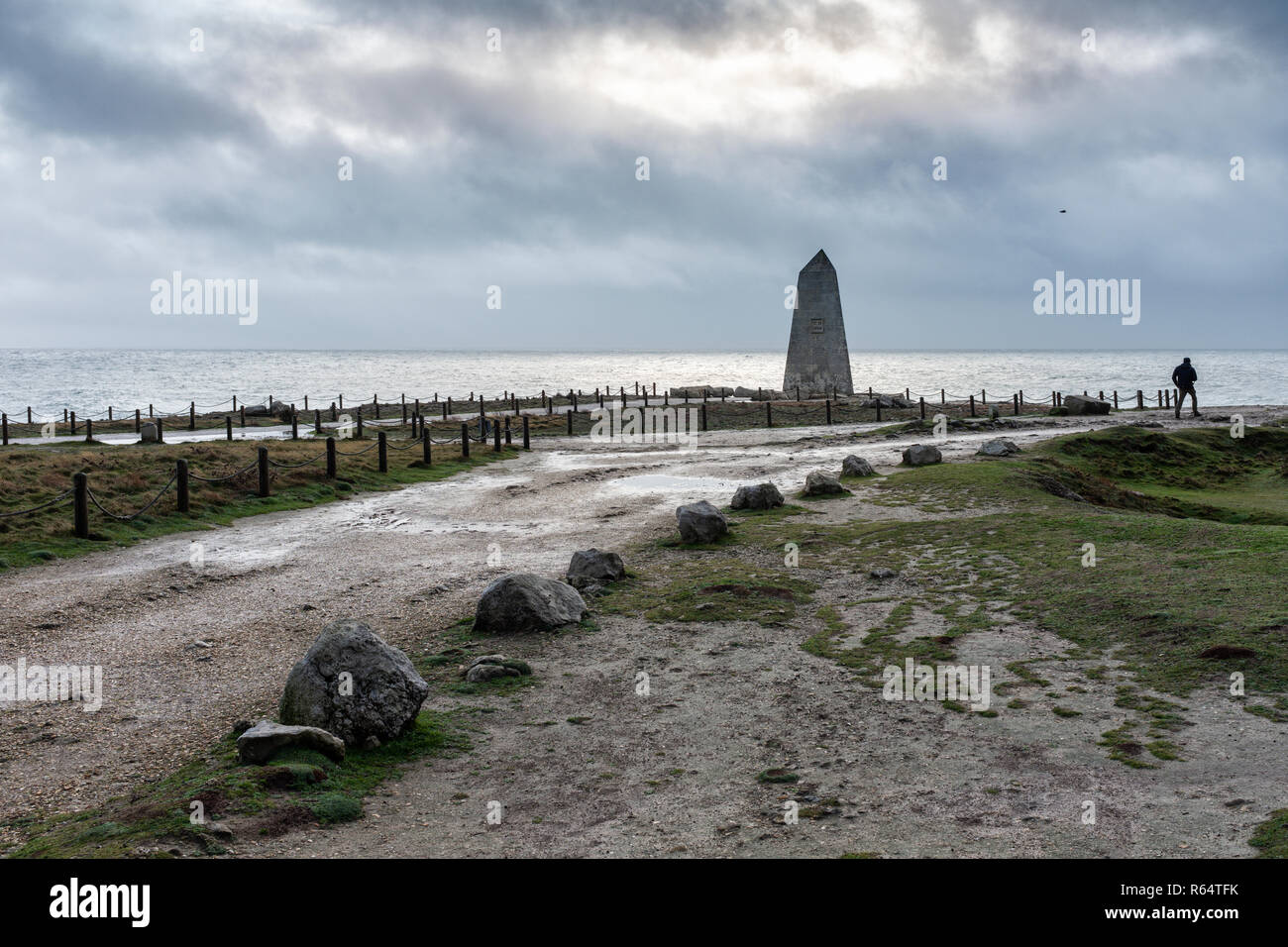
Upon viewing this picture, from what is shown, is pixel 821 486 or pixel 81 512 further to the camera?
pixel 821 486

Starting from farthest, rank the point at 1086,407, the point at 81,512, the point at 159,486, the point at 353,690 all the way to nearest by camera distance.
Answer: the point at 1086,407, the point at 159,486, the point at 81,512, the point at 353,690

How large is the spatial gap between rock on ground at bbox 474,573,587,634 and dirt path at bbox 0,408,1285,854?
0.53m

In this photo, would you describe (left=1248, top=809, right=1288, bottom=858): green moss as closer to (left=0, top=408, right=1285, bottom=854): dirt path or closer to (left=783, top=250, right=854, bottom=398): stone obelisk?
(left=0, top=408, right=1285, bottom=854): dirt path

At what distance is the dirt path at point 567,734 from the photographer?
558 centimetres

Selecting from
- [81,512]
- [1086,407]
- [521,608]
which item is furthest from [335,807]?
[1086,407]

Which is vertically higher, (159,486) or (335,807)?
(159,486)

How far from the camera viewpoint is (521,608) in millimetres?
10648

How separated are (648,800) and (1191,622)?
19.1ft

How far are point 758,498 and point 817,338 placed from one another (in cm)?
3856

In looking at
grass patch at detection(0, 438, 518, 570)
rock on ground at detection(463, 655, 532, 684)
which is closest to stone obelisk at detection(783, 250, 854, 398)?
grass patch at detection(0, 438, 518, 570)

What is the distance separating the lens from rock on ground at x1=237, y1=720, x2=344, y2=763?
6.63 metres

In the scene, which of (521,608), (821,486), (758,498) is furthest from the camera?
(821,486)

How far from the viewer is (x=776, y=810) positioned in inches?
233

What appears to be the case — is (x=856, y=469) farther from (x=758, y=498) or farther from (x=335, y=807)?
(x=335, y=807)
